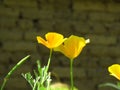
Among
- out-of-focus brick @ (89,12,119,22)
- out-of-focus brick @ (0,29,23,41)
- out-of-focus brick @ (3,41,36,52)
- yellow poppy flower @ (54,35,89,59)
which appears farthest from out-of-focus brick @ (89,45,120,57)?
yellow poppy flower @ (54,35,89,59)

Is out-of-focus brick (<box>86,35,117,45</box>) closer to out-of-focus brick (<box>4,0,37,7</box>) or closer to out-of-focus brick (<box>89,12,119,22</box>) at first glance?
out-of-focus brick (<box>89,12,119,22</box>)

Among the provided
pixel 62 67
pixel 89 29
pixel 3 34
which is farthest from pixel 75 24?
pixel 3 34

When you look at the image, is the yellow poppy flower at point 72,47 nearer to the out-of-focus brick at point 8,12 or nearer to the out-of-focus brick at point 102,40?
the out-of-focus brick at point 8,12

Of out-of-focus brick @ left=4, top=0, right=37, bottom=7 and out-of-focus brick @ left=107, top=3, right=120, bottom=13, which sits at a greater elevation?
out-of-focus brick @ left=4, top=0, right=37, bottom=7

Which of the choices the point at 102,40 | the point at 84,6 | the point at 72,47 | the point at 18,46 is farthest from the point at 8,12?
the point at 72,47

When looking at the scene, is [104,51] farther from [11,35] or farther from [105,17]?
[11,35]

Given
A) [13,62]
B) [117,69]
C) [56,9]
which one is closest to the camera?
[117,69]

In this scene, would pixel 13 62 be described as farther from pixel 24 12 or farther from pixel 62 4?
pixel 62 4

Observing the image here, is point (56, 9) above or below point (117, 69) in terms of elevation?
below
